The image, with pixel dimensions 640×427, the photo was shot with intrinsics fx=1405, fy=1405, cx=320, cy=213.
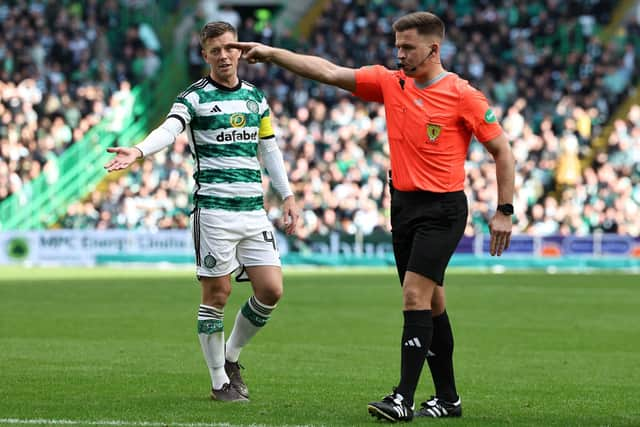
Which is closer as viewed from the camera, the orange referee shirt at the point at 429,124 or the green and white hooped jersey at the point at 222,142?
the orange referee shirt at the point at 429,124

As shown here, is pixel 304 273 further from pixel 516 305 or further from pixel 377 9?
pixel 377 9

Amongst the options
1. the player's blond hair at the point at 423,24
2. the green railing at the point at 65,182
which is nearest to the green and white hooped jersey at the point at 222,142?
the player's blond hair at the point at 423,24

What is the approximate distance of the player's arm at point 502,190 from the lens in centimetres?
850

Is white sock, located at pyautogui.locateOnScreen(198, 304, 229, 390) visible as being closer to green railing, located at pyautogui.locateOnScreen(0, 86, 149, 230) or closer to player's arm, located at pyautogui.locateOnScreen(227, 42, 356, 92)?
player's arm, located at pyautogui.locateOnScreen(227, 42, 356, 92)

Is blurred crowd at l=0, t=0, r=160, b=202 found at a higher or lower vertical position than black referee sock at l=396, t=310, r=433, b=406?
higher

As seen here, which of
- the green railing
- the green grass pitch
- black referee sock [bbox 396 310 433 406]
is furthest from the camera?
the green railing

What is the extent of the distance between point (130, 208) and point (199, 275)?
25.8m

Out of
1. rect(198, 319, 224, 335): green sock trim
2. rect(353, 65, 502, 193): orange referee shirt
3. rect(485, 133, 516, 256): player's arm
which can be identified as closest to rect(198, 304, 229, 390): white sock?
rect(198, 319, 224, 335): green sock trim

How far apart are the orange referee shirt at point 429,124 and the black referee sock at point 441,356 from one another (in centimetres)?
93

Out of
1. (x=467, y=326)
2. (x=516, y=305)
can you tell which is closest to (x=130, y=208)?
(x=516, y=305)

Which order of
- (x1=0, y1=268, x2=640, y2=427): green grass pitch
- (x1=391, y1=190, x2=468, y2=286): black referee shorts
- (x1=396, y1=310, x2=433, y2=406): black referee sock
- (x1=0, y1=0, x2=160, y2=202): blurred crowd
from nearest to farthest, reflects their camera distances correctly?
(x1=396, y1=310, x2=433, y2=406): black referee sock → (x1=391, y1=190, x2=468, y2=286): black referee shorts → (x1=0, y1=268, x2=640, y2=427): green grass pitch → (x1=0, y1=0, x2=160, y2=202): blurred crowd

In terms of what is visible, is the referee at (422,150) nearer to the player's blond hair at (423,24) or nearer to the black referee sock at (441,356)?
the player's blond hair at (423,24)

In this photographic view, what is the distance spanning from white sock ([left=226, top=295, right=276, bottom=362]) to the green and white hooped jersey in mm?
695

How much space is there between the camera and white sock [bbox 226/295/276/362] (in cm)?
990
